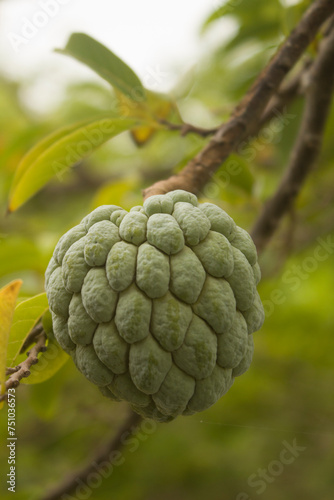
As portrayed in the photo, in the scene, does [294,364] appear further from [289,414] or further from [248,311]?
[248,311]

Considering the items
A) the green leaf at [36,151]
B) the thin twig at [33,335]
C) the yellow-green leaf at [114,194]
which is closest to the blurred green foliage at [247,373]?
the yellow-green leaf at [114,194]

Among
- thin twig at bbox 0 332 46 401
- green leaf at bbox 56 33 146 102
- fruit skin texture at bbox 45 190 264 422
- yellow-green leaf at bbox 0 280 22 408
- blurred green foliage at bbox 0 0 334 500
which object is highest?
green leaf at bbox 56 33 146 102

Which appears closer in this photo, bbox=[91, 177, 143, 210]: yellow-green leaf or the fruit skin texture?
the fruit skin texture

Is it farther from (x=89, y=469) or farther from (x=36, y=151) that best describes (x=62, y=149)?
(x=89, y=469)

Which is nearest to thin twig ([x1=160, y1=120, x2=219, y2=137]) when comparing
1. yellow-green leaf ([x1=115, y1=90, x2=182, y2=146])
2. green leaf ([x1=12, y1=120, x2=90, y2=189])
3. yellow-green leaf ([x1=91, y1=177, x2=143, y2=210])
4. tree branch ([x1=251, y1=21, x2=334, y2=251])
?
yellow-green leaf ([x1=115, y1=90, x2=182, y2=146])

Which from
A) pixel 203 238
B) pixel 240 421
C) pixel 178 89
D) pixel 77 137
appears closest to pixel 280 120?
pixel 178 89

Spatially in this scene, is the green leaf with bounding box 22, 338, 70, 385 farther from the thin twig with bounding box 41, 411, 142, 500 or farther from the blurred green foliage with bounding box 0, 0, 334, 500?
the blurred green foliage with bounding box 0, 0, 334, 500

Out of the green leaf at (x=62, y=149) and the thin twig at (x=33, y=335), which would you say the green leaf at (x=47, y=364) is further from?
the green leaf at (x=62, y=149)
